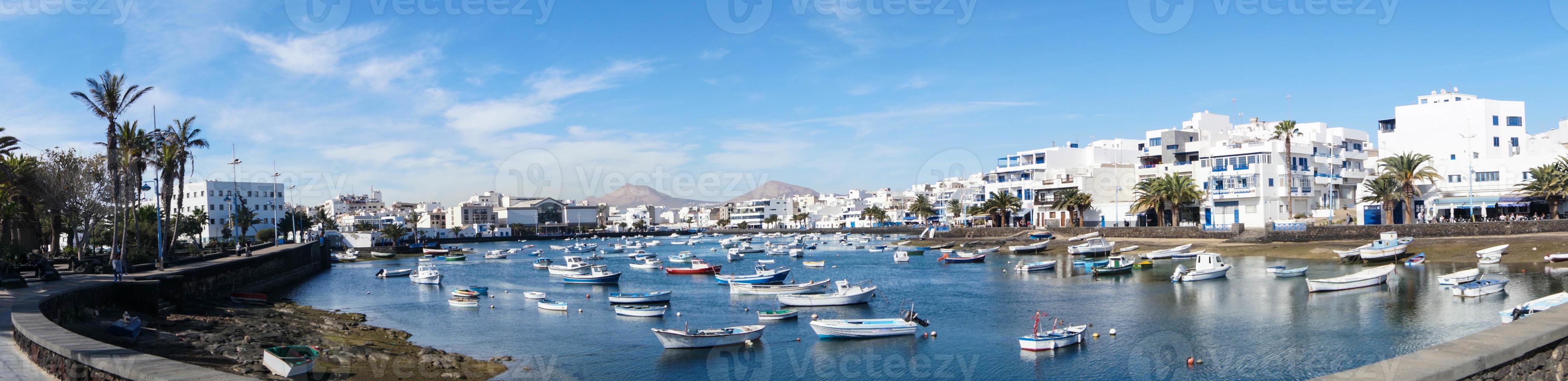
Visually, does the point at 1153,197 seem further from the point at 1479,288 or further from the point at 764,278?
the point at 764,278

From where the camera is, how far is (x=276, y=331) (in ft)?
112

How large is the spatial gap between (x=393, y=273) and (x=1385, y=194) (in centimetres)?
8823

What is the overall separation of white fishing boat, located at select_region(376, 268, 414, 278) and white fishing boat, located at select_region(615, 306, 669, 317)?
137ft

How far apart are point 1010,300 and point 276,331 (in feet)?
112

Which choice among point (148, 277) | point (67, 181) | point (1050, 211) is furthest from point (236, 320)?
point (1050, 211)

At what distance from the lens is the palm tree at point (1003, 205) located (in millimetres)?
111625

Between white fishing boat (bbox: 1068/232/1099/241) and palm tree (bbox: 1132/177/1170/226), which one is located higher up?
palm tree (bbox: 1132/177/1170/226)

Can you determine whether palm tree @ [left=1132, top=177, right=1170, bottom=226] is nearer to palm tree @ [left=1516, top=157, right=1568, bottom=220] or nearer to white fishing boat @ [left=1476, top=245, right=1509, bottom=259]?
palm tree @ [left=1516, top=157, right=1568, bottom=220]

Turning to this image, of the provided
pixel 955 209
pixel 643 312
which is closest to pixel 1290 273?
pixel 643 312

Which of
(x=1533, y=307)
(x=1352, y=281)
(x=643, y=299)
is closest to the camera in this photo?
(x=1533, y=307)

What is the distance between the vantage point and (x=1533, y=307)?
1190 inches

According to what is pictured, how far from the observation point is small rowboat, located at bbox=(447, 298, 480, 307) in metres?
48.1

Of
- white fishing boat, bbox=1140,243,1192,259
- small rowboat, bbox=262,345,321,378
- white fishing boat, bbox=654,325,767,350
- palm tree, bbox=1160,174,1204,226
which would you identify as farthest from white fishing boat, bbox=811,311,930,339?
palm tree, bbox=1160,174,1204,226

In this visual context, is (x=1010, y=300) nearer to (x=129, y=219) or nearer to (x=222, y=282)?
(x=222, y=282)
